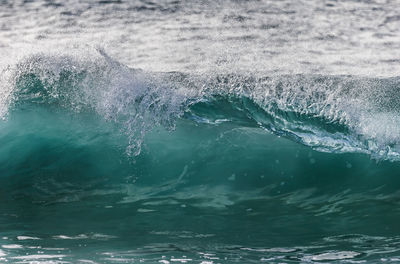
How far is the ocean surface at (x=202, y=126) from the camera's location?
3.61 metres

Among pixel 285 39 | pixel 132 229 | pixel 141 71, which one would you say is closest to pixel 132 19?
pixel 141 71

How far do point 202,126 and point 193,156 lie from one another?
24cm

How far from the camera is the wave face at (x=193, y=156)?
11.5 feet

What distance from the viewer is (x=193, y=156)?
4109 mm

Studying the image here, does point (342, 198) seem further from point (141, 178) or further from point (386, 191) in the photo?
point (141, 178)

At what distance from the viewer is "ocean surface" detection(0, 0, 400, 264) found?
361 cm

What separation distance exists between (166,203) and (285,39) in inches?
58.2

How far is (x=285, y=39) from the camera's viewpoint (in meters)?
4.34

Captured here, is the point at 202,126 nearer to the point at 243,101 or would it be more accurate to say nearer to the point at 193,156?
the point at 193,156

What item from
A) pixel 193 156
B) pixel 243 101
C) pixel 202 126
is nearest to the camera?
pixel 243 101

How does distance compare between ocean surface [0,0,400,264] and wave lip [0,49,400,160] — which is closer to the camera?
ocean surface [0,0,400,264]

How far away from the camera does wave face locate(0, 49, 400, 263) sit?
3.51 meters

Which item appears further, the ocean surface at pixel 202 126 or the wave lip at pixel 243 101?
the wave lip at pixel 243 101

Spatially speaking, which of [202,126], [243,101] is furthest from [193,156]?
[243,101]
